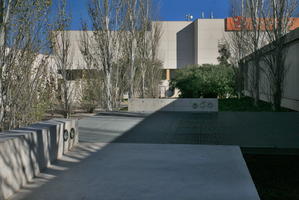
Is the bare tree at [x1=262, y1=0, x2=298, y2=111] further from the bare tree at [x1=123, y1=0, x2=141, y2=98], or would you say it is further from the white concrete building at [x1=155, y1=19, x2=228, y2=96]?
the white concrete building at [x1=155, y1=19, x2=228, y2=96]

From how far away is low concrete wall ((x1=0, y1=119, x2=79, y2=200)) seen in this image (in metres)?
3.58

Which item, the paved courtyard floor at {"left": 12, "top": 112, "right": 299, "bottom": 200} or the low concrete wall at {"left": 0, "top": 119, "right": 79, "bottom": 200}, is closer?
the low concrete wall at {"left": 0, "top": 119, "right": 79, "bottom": 200}

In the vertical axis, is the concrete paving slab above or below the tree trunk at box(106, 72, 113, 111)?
below

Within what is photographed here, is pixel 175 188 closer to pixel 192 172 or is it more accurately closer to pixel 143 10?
pixel 192 172

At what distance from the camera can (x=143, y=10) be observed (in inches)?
697

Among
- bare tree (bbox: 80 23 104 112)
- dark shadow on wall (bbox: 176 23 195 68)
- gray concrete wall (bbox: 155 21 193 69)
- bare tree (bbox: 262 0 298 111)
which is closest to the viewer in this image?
bare tree (bbox: 262 0 298 111)

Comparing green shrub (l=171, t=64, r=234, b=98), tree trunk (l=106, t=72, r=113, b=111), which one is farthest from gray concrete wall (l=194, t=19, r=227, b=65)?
tree trunk (l=106, t=72, r=113, b=111)

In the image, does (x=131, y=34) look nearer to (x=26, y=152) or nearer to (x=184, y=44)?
(x=26, y=152)

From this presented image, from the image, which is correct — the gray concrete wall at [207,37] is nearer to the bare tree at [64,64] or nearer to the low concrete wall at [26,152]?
the bare tree at [64,64]

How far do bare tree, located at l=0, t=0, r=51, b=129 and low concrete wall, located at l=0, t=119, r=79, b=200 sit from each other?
1.17 m

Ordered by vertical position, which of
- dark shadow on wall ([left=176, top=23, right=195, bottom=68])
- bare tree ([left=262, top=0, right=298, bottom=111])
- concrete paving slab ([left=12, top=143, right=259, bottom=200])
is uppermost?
dark shadow on wall ([left=176, top=23, right=195, bottom=68])

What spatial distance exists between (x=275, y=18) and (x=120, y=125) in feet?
26.9

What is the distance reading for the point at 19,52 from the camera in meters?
6.30

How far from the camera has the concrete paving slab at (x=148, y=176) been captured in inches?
143
